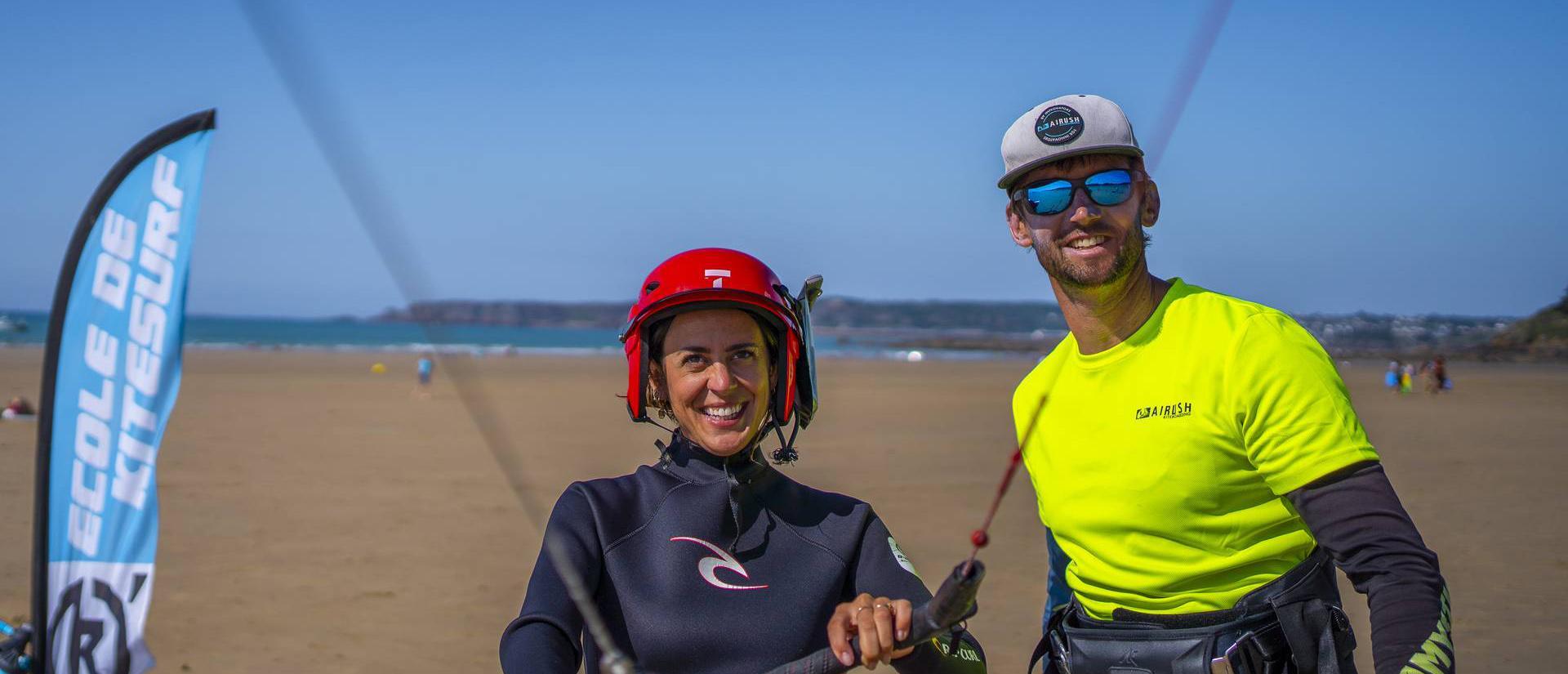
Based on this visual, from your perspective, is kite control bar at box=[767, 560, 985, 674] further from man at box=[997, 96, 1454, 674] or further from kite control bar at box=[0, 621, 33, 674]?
kite control bar at box=[0, 621, 33, 674]

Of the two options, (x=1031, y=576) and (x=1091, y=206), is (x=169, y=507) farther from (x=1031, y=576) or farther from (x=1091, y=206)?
(x=1091, y=206)

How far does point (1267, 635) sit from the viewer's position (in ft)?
8.58

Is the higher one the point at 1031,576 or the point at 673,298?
the point at 673,298

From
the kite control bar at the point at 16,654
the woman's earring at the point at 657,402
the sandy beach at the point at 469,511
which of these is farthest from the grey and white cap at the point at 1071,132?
the kite control bar at the point at 16,654

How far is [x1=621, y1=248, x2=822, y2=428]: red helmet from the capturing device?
2.75 metres

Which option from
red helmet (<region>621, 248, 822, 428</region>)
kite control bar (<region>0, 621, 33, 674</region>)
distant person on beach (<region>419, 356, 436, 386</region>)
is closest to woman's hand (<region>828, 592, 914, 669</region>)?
red helmet (<region>621, 248, 822, 428</region>)

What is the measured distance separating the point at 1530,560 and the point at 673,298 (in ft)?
36.7

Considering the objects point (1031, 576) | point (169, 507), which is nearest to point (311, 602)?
point (169, 507)

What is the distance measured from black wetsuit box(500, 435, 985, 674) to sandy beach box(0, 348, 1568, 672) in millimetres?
368

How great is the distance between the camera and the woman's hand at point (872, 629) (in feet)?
6.91

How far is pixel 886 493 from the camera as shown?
14.0m

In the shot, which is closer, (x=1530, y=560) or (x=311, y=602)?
(x=311, y=602)

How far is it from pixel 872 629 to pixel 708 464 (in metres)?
0.89

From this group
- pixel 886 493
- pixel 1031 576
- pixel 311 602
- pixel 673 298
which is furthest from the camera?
pixel 886 493
